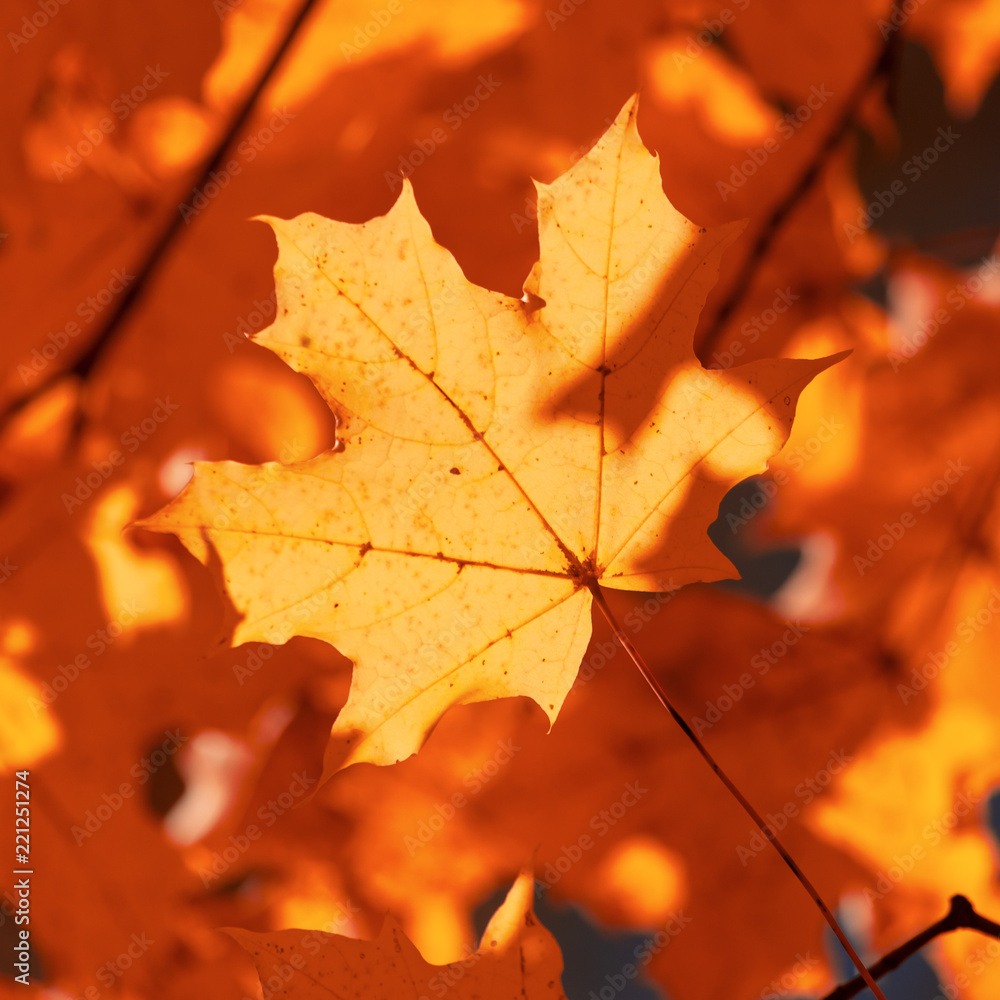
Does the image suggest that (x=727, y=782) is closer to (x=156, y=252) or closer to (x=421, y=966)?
Result: (x=421, y=966)

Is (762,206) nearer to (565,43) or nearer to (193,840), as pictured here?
(565,43)

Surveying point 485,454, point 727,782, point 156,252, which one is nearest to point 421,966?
point 727,782

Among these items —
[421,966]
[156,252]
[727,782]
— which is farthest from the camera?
[156,252]

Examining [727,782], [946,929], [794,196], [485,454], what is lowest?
[946,929]

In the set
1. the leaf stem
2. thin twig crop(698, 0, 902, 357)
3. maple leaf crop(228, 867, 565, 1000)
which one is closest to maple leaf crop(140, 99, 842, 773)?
the leaf stem

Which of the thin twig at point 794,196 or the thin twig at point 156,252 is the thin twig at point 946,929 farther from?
the thin twig at point 156,252
